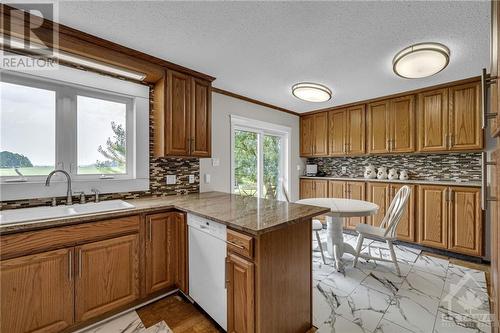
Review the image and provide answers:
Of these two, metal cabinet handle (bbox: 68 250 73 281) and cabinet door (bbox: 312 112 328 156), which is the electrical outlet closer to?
metal cabinet handle (bbox: 68 250 73 281)

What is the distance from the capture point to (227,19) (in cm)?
166

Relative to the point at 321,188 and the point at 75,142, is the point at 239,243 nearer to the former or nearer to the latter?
the point at 75,142

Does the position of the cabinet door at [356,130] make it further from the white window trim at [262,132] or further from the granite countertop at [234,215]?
the granite countertop at [234,215]

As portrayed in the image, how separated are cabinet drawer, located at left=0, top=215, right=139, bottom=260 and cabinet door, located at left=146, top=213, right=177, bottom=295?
15 cm

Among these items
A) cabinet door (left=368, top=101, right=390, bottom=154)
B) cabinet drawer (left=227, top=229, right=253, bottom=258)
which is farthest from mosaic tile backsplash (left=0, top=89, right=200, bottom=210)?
cabinet door (left=368, top=101, right=390, bottom=154)

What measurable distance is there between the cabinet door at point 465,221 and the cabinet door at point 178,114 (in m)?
3.42

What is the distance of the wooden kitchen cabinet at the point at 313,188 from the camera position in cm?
423

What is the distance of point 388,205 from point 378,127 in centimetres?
124

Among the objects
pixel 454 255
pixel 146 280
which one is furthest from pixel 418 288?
pixel 146 280

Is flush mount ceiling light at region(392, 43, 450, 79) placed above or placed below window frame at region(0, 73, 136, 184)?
above

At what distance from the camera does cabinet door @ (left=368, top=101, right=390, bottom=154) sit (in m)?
3.56

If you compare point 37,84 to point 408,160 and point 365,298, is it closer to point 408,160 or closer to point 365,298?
point 365,298

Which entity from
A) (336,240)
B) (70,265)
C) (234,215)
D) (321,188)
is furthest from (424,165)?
(70,265)

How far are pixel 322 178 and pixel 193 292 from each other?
10.3 feet
